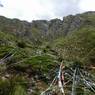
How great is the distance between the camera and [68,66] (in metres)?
14.8

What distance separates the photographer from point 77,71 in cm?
1367

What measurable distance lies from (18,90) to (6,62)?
4.15 meters

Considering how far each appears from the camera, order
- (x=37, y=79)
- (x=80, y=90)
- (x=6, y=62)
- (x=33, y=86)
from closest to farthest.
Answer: (x=80, y=90) < (x=33, y=86) < (x=37, y=79) < (x=6, y=62)

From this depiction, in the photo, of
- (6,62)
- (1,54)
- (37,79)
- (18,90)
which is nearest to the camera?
(18,90)

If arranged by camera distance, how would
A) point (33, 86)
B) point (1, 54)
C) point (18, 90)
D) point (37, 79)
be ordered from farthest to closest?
point (1, 54) < point (37, 79) < point (33, 86) < point (18, 90)

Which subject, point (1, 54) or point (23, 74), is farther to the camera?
point (1, 54)

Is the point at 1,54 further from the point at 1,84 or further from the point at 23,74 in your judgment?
the point at 1,84

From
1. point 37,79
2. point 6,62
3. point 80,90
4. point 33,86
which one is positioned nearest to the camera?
point 80,90

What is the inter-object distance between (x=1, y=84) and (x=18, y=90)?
72cm

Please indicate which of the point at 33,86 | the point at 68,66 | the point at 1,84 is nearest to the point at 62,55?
the point at 68,66

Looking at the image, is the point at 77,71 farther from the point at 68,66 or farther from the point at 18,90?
the point at 18,90

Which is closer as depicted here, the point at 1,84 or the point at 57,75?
the point at 1,84

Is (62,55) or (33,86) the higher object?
(62,55)

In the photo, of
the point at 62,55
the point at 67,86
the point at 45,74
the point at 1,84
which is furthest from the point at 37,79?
the point at 62,55
